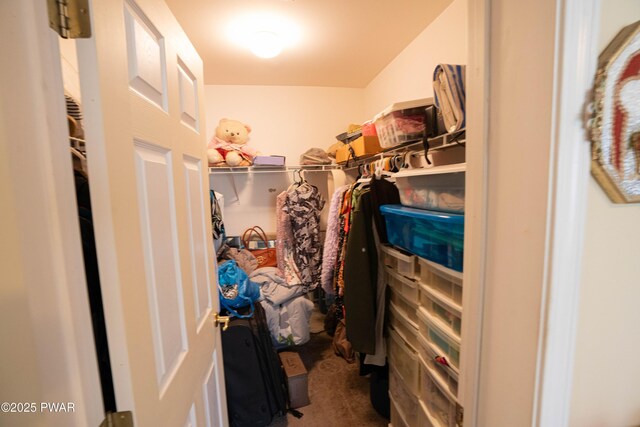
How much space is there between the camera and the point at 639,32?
41 centimetres

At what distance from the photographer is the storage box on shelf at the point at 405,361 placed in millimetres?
1139

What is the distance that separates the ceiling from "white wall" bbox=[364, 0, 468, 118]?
0.19 feet

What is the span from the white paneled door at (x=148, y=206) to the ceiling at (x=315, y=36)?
2.74ft

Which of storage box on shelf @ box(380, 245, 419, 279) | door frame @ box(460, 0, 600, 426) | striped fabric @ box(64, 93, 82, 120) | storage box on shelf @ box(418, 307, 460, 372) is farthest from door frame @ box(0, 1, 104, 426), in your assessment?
storage box on shelf @ box(380, 245, 419, 279)

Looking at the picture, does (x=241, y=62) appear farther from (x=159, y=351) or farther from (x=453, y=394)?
(x=453, y=394)

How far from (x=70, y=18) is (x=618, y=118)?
2.90 feet

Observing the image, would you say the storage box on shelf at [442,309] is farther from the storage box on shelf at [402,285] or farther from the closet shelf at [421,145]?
the closet shelf at [421,145]

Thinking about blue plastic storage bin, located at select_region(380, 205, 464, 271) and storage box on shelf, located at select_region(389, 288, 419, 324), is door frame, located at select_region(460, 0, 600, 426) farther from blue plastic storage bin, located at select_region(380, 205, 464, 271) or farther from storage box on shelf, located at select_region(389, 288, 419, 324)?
storage box on shelf, located at select_region(389, 288, 419, 324)

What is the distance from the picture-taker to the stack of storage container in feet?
2.87

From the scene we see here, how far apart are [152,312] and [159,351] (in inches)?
3.9

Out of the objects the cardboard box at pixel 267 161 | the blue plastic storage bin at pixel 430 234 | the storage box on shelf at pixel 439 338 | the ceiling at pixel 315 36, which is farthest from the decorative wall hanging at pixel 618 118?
the cardboard box at pixel 267 161

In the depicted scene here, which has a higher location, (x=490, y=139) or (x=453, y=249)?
(x=490, y=139)

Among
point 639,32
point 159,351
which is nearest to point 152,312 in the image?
point 159,351

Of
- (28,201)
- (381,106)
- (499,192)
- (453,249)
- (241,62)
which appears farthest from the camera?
(381,106)
